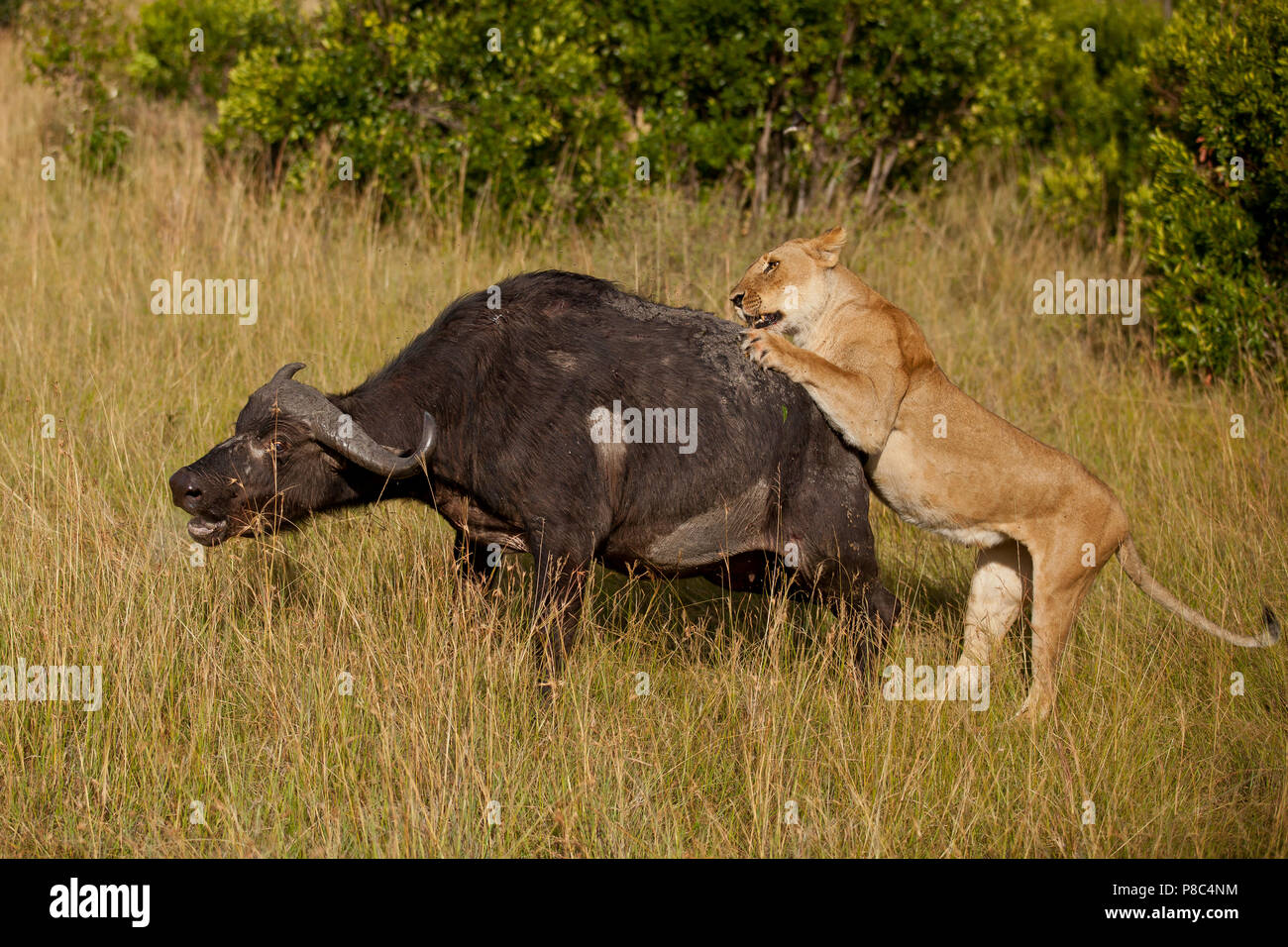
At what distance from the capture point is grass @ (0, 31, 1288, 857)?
4.67m

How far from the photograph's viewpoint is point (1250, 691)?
18.9 ft

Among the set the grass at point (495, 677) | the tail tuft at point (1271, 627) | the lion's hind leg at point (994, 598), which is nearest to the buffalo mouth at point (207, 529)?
the grass at point (495, 677)

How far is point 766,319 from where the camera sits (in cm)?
592

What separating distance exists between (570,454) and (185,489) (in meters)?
1.53

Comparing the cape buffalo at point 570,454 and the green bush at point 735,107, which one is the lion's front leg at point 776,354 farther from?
the green bush at point 735,107

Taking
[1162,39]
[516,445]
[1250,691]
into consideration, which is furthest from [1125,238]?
[516,445]

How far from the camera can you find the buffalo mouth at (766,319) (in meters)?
5.88

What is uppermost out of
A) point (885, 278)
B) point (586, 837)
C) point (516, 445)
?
point (885, 278)

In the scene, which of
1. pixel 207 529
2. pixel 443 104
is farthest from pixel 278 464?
pixel 443 104

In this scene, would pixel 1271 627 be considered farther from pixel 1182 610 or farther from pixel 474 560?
pixel 474 560

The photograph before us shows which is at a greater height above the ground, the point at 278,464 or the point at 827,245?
the point at 827,245

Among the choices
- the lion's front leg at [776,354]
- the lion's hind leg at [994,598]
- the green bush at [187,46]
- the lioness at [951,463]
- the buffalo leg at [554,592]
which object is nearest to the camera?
the lion's front leg at [776,354]

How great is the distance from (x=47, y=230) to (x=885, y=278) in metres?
6.53

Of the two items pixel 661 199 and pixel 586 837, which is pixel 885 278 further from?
pixel 586 837
